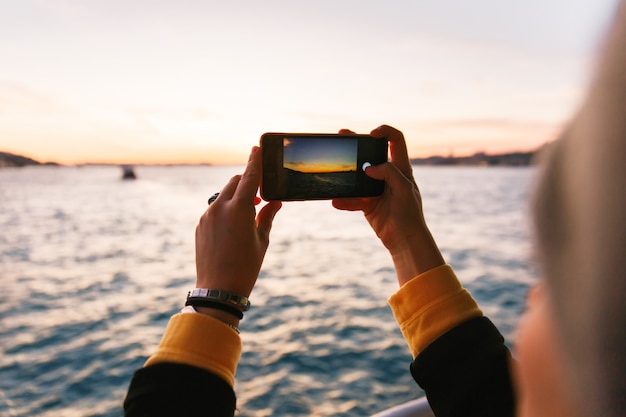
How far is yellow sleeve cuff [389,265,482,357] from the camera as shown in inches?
47.5

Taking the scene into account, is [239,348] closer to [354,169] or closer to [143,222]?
[354,169]

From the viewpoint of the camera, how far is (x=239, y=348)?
3.22ft

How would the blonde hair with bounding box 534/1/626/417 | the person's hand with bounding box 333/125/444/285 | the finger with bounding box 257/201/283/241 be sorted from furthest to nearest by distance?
the person's hand with bounding box 333/125/444/285
the finger with bounding box 257/201/283/241
the blonde hair with bounding box 534/1/626/417

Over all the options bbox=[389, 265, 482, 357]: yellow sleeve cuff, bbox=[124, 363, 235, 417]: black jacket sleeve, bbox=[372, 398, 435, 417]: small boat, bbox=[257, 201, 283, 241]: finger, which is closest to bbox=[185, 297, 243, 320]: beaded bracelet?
bbox=[124, 363, 235, 417]: black jacket sleeve

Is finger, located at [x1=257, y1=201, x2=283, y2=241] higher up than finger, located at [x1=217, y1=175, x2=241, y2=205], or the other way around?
finger, located at [x1=217, y1=175, x2=241, y2=205]

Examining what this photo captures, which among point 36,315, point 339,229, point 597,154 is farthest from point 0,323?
point 339,229

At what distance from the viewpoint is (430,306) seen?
1.23 metres

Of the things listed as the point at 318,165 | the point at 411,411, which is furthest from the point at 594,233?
the point at 411,411

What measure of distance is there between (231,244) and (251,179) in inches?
9.2

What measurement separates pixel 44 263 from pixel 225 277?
56.1ft

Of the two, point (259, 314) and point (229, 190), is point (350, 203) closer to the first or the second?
point (229, 190)

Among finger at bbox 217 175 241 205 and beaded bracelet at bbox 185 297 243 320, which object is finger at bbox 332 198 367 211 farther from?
beaded bracelet at bbox 185 297 243 320

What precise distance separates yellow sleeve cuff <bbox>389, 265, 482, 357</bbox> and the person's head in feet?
2.53

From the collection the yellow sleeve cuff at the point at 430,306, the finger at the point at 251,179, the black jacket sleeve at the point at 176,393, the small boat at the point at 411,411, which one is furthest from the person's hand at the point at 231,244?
the small boat at the point at 411,411
